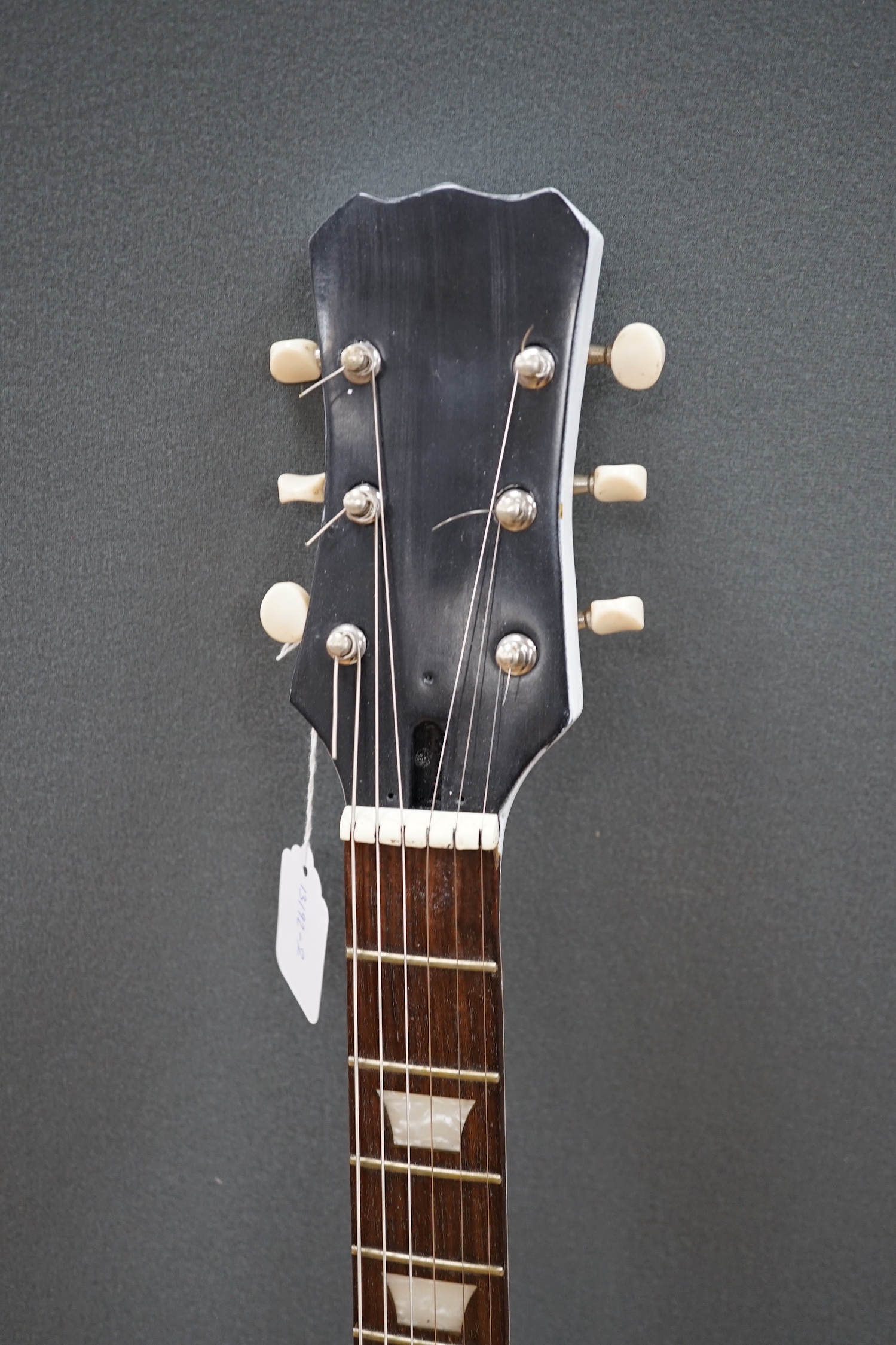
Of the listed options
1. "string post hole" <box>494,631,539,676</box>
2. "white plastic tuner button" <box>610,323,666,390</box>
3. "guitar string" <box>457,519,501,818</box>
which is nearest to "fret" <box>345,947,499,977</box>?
"guitar string" <box>457,519,501,818</box>

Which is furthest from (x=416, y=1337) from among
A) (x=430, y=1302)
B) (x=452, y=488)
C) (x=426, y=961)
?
(x=452, y=488)

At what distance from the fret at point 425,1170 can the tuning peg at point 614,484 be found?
0.48 metres

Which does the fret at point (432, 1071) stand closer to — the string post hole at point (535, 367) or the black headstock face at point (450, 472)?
the black headstock face at point (450, 472)

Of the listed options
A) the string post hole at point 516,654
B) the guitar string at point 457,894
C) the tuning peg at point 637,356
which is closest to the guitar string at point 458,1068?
the guitar string at point 457,894

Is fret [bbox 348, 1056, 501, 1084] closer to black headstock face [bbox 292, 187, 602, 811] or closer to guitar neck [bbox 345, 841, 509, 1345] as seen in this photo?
guitar neck [bbox 345, 841, 509, 1345]

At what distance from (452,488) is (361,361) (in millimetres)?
108

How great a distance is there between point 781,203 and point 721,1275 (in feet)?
3.02

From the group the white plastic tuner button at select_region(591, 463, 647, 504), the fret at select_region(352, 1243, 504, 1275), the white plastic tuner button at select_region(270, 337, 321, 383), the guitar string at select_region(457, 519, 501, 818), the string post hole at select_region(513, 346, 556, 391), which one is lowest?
the fret at select_region(352, 1243, 504, 1275)

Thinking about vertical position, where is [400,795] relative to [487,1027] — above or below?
Result: above

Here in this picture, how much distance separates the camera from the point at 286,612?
731 millimetres

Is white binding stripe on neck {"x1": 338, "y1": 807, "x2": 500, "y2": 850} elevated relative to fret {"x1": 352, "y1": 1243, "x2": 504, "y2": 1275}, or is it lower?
elevated

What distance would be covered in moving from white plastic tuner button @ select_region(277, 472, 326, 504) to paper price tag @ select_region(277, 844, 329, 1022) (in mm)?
268

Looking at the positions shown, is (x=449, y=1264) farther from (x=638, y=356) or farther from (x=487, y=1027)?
(x=638, y=356)

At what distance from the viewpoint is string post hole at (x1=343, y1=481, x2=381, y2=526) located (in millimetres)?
685
